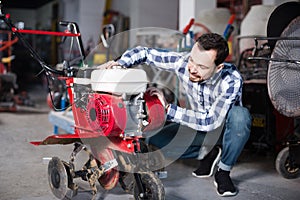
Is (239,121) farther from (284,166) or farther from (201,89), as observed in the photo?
(284,166)

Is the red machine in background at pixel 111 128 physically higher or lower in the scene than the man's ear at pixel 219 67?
lower

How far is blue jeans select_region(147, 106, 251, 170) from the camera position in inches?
92.1

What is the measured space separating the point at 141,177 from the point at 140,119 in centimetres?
25

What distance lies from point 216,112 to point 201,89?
16 cm

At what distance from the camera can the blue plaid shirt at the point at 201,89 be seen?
2154 mm

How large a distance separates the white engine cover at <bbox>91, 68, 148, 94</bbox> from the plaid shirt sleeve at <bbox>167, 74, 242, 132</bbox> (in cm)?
24

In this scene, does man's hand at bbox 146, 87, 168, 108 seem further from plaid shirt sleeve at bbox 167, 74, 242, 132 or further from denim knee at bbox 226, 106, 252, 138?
denim knee at bbox 226, 106, 252, 138

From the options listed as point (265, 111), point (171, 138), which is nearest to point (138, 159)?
point (171, 138)

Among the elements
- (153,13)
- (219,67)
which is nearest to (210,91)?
(219,67)

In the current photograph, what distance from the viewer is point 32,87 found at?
30.6 feet

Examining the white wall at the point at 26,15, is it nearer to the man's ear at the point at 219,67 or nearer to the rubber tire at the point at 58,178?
the rubber tire at the point at 58,178

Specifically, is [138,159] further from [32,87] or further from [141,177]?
[32,87]

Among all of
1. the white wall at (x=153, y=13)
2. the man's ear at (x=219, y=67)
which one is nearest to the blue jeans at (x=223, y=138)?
the man's ear at (x=219, y=67)

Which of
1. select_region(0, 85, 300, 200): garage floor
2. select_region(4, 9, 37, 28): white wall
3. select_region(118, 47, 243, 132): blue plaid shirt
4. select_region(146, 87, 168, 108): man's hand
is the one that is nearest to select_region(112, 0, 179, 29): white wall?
select_region(0, 85, 300, 200): garage floor
